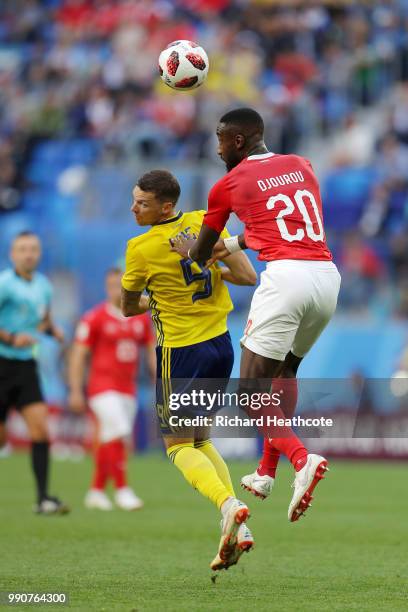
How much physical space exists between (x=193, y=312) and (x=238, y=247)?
525 millimetres

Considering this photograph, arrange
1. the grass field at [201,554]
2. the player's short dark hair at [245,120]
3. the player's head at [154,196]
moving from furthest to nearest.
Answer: the player's head at [154,196] → the player's short dark hair at [245,120] → the grass field at [201,554]

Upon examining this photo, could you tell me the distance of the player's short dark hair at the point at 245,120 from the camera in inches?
275

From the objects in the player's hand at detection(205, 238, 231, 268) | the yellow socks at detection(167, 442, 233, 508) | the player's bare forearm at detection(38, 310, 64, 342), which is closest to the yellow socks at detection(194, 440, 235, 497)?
the yellow socks at detection(167, 442, 233, 508)

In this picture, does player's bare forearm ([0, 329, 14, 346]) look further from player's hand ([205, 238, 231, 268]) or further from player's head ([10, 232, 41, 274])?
player's hand ([205, 238, 231, 268])

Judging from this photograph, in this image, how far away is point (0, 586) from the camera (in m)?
6.68

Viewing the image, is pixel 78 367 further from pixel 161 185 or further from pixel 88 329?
pixel 161 185

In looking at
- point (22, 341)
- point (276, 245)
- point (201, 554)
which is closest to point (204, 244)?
point (276, 245)

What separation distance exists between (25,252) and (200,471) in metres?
4.86

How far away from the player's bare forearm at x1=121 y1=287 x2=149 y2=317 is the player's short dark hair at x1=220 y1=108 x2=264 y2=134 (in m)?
1.17

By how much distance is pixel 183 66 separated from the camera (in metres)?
7.84

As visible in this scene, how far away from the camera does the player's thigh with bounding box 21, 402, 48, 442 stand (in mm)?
11367

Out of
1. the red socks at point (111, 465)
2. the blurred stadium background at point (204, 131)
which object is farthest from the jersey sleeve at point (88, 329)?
the blurred stadium background at point (204, 131)

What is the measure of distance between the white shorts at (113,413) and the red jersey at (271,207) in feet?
19.9

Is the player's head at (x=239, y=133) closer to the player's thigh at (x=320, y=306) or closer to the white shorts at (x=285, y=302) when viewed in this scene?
the white shorts at (x=285, y=302)
